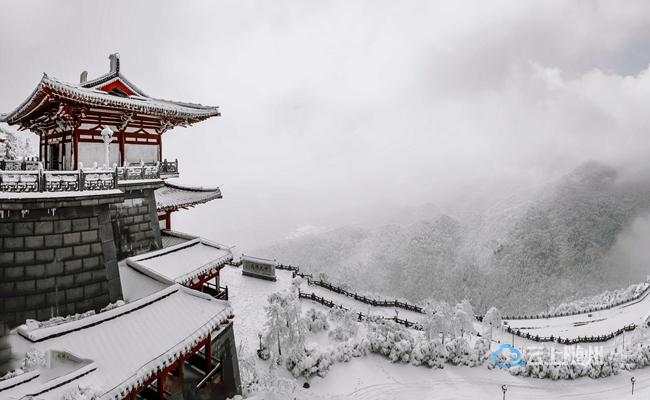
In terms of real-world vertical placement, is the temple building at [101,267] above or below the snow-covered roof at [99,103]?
below

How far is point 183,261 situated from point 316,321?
12900 mm

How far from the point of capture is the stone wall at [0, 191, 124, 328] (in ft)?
32.5

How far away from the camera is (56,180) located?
1038 centimetres

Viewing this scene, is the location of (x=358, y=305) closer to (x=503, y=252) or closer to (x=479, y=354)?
(x=479, y=354)

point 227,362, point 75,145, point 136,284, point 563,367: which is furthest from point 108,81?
point 563,367

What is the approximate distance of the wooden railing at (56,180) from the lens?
9570mm

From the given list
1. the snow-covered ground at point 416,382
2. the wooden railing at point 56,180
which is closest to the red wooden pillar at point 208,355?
the snow-covered ground at point 416,382

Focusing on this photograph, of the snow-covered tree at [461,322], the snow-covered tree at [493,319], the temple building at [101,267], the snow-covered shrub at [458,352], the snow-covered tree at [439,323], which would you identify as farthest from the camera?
the snow-covered tree at [493,319]

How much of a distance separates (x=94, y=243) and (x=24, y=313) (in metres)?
2.52

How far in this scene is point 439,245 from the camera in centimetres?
12681

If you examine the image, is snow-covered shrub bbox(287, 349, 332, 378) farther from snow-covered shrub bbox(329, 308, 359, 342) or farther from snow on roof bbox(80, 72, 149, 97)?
snow on roof bbox(80, 72, 149, 97)

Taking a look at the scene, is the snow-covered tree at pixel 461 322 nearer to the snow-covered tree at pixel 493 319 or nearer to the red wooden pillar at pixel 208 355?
the snow-covered tree at pixel 493 319

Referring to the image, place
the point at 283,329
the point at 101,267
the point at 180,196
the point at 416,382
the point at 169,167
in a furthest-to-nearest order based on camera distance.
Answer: the point at 416,382 < the point at 283,329 < the point at 180,196 < the point at 169,167 < the point at 101,267

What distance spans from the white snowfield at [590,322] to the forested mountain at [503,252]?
45.6 meters
